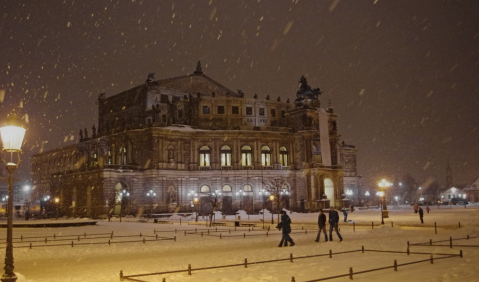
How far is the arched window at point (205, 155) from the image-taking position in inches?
2835

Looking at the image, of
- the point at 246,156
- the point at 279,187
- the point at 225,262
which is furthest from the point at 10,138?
the point at 246,156

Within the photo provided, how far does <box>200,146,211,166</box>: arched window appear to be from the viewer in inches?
2835

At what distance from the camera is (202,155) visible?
72125 mm

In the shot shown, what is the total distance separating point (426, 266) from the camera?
48.1ft

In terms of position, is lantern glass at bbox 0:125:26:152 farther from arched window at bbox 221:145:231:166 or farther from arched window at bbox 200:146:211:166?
arched window at bbox 221:145:231:166

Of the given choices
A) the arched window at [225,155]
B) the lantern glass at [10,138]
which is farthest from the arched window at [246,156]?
the lantern glass at [10,138]

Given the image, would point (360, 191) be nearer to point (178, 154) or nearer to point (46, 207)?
point (178, 154)

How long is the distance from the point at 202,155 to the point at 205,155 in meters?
0.44

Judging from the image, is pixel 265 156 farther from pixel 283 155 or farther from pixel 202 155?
pixel 202 155

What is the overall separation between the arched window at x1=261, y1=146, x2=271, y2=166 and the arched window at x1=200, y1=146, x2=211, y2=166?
326 inches

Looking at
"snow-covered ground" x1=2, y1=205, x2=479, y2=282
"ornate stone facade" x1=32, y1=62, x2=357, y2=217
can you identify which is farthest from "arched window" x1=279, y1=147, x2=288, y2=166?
"snow-covered ground" x1=2, y1=205, x2=479, y2=282

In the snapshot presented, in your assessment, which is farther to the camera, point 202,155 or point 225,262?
point 202,155

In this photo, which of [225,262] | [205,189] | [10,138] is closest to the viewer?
[10,138]

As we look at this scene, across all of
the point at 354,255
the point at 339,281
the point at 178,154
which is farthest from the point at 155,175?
the point at 339,281
